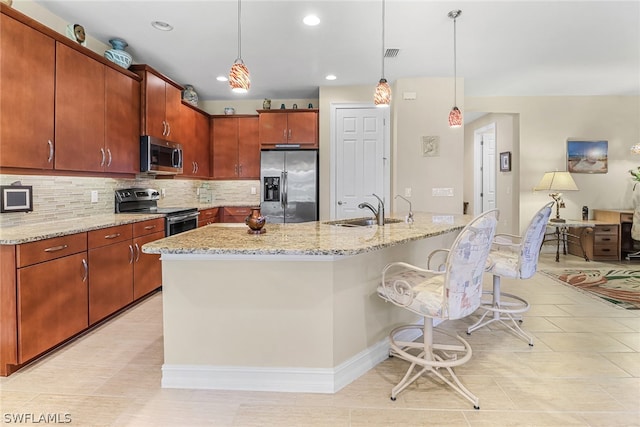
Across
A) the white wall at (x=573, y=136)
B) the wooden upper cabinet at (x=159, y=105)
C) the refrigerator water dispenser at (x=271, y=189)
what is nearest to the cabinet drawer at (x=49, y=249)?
the wooden upper cabinet at (x=159, y=105)

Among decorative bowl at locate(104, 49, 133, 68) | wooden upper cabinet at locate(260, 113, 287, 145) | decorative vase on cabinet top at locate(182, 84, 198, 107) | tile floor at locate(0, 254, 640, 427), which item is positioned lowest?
tile floor at locate(0, 254, 640, 427)

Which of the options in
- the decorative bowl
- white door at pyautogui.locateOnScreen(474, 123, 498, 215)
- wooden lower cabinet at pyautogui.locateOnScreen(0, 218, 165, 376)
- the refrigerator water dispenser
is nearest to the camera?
wooden lower cabinet at pyautogui.locateOnScreen(0, 218, 165, 376)

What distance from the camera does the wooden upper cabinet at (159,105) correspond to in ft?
13.0

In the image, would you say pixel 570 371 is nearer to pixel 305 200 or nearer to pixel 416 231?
pixel 416 231

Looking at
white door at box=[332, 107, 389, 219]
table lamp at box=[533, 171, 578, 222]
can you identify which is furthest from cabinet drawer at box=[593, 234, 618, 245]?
white door at box=[332, 107, 389, 219]

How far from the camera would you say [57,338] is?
2504 millimetres

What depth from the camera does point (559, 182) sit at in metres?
5.70

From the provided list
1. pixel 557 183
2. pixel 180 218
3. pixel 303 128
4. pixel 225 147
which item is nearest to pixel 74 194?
pixel 180 218

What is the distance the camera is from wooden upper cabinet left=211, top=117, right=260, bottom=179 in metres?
5.98

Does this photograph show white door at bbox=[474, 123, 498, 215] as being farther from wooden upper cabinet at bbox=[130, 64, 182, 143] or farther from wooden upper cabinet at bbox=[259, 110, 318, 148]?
wooden upper cabinet at bbox=[130, 64, 182, 143]

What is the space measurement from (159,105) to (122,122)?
2.30ft

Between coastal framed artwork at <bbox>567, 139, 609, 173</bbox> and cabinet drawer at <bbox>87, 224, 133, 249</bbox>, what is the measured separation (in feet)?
22.1

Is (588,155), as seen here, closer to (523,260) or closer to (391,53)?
(391,53)

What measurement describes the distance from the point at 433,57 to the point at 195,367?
4011mm
